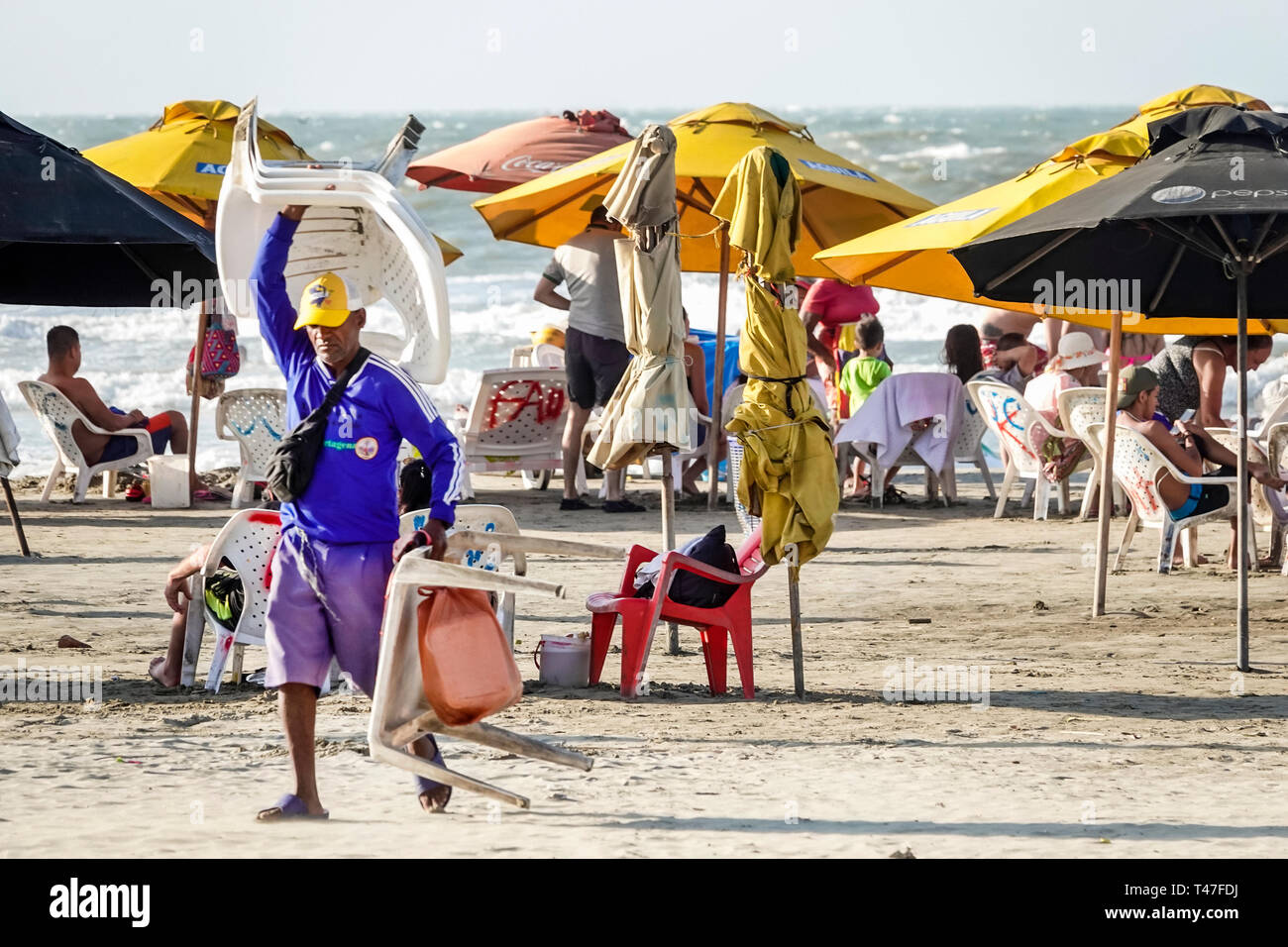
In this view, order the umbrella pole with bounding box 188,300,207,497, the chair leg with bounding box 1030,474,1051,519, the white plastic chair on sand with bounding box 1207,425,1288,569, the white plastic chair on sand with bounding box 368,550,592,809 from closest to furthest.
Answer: the white plastic chair on sand with bounding box 368,550,592,809, the white plastic chair on sand with bounding box 1207,425,1288,569, the chair leg with bounding box 1030,474,1051,519, the umbrella pole with bounding box 188,300,207,497

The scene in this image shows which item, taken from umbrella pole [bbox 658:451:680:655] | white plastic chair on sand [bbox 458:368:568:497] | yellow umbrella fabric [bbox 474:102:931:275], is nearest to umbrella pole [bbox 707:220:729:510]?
yellow umbrella fabric [bbox 474:102:931:275]

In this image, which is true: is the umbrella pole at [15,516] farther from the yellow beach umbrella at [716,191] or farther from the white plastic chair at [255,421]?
the yellow beach umbrella at [716,191]

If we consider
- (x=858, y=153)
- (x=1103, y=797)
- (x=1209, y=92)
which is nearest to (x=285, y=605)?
(x=1103, y=797)

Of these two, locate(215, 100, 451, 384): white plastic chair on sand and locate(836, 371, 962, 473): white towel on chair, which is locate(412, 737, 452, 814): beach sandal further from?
locate(836, 371, 962, 473): white towel on chair

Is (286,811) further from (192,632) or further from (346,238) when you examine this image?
(192,632)

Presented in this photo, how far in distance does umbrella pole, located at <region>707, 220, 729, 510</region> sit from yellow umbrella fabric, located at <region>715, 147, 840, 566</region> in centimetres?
476

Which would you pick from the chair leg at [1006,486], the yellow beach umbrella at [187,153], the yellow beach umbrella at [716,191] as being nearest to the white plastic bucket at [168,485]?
the yellow beach umbrella at [187,153]

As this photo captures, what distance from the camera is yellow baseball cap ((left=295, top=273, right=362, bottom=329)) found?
4.68 meters

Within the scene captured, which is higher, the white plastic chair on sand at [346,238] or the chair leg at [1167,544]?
the white plastic chair on sand at [346,238]

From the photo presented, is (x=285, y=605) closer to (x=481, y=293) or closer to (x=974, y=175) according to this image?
(x=481, y=293)

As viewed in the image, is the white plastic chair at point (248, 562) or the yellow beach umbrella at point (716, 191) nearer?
the white plastic chair at point (248, 562)

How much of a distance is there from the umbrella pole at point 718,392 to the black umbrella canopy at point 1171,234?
334 centimetres

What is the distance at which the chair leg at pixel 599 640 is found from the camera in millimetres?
6641

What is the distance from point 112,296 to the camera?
25.8 feet
